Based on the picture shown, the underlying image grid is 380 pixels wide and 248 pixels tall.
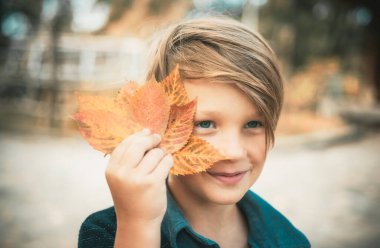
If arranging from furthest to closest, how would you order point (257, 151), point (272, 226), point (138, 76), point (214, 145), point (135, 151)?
point (138, 76)
point (272, 226)
point (257, 151)
point (214, 145)
point (135, 151)

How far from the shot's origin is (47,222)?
9.64ft

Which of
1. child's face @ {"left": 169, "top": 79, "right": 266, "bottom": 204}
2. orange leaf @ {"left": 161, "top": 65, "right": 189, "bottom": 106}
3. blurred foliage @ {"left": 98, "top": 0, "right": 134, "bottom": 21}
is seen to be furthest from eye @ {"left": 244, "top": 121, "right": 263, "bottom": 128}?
blurred foliage @ {"left": 98, "top": 0, "right": 134, "bottom": 21}

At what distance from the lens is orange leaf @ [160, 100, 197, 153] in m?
0.66

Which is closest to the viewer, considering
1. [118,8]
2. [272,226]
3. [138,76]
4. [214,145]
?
[214,145]

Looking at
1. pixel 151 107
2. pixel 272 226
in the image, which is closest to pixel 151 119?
pixel 151 107

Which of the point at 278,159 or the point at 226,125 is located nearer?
the point at 226,125

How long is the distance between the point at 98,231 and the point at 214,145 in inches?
13.3

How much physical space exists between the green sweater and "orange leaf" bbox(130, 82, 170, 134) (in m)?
0.32

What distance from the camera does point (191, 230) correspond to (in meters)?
0.88

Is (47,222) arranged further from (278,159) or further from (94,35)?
(94,35)

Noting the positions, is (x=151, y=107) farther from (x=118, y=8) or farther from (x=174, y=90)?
(x=118, y=8)

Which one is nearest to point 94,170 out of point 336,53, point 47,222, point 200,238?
point 47,222

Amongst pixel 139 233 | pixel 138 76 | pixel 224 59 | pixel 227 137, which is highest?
pixel 138 76

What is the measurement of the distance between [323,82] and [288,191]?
5.31m
